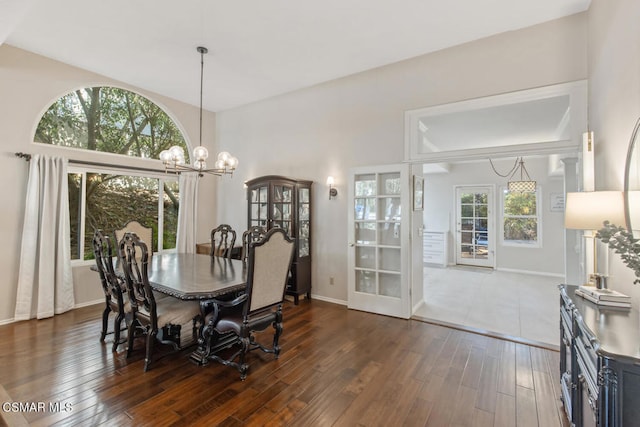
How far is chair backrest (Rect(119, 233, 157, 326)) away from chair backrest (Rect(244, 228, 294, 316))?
32.1 inches

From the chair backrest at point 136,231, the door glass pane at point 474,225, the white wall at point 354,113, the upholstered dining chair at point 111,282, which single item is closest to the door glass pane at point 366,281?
the white wall at point 354,113


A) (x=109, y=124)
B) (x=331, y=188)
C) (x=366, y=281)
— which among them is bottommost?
(x=366, y=281)

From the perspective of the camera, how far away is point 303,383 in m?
2.39

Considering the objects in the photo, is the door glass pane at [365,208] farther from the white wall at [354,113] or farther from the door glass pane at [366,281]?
the door glass pane at [366,281]

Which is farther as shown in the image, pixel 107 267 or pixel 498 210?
pixel 498 210

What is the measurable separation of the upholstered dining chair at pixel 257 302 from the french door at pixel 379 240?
5.73ft

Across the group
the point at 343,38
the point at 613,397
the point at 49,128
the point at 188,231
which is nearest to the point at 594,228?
the point at 613,397

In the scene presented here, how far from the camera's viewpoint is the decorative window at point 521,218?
6887mm

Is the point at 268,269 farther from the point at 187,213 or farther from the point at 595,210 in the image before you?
the point at 187,213

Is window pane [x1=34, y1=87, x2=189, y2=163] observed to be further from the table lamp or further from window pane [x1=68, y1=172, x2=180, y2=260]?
the table lamp

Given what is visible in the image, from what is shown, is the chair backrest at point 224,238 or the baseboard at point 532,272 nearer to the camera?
the chair backrest at point 224,238

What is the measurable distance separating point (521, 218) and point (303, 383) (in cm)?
690

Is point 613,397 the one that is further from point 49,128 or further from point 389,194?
point 49,128

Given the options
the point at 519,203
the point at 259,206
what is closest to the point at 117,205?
the point at 259,206
